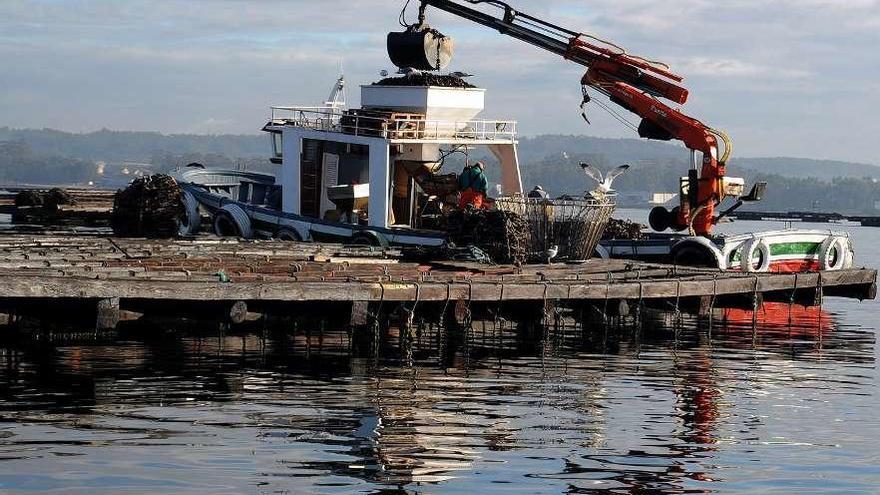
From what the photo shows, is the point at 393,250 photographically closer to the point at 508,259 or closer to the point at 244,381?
the point at 508,259

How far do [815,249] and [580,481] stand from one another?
23.5 meters

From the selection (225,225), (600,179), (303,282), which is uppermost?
(600,179)

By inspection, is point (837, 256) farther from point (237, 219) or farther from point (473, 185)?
point (237, 219)

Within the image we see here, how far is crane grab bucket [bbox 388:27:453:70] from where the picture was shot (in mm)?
41656

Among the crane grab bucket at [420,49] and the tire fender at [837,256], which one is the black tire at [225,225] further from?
the tire fender at [837,256]

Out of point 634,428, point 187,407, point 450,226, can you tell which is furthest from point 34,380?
point 450,226

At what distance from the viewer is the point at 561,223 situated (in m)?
34.0

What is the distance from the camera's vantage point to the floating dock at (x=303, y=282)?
24514mm

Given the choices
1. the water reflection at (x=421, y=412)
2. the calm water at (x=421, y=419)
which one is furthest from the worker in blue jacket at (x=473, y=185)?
the calm water at (x=421, y=419)

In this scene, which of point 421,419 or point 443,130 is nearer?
point 421,419

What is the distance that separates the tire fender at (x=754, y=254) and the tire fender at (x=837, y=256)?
2100 mm

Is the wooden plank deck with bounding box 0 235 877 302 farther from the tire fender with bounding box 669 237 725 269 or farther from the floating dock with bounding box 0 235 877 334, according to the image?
the tire fender with bounding box 669 237 725 269

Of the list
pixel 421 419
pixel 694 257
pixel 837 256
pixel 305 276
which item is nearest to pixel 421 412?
pixel 421 419

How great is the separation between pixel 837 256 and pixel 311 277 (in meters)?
17.1
